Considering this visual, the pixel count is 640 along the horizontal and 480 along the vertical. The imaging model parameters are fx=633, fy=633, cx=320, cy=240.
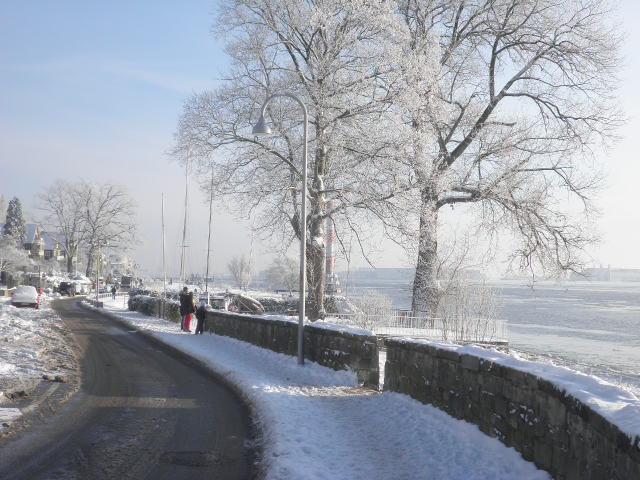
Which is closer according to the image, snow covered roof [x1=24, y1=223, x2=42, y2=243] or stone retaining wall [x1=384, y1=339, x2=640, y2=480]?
stone retaining wall [x1=384, y1=339, x2=640, y2=480]

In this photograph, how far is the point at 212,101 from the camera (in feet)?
75.3

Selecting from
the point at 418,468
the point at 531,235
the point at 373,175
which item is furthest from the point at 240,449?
the point at 531,235

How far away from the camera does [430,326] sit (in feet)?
96.1

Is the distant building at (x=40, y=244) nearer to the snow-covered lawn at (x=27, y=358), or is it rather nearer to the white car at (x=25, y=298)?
the white car at (x=25, y=298)

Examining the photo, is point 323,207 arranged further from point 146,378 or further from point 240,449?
point 240,449

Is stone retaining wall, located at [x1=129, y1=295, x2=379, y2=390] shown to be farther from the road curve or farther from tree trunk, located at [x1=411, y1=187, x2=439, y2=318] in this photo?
tree trunk, located at [x1=411, y1=187, x2=439, y2=318]

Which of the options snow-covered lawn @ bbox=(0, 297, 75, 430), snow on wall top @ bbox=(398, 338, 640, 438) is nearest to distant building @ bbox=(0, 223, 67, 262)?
snow-covered lawn @ bbox=(0, 297, 75, 430)

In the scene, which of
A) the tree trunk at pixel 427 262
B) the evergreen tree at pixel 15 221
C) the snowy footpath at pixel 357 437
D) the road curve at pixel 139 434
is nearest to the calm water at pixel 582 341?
the tree trunk at pixel 427 262

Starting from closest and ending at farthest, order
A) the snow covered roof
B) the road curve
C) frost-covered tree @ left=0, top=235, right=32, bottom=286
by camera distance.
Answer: the road curve
frost-covered tree @ left=0, top=235, right=32, bottom=286
the snow covered roof

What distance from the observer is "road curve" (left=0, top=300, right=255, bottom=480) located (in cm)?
684

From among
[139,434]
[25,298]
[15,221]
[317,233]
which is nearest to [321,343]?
[139,434]

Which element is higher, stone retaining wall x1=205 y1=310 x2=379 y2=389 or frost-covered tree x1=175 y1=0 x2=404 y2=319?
frost-covered tree x1=175 y1=0 x2=404 y2=319

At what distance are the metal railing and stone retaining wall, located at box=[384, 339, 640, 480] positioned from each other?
17.4m

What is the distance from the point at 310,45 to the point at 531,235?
11.7 m
